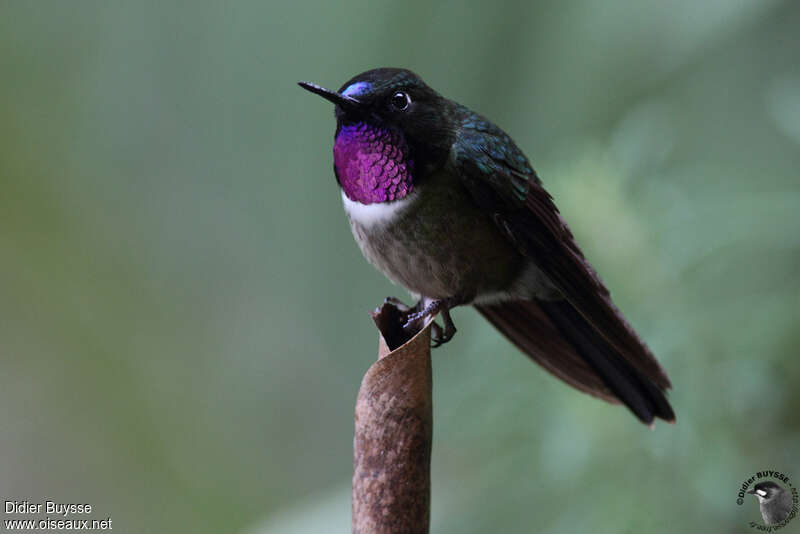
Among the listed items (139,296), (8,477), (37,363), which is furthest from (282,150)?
(8,477)

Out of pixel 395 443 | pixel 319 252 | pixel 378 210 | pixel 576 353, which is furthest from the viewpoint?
pixel 319 252

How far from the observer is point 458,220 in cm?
206

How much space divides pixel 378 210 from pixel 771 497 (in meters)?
1.03

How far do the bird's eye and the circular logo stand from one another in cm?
112

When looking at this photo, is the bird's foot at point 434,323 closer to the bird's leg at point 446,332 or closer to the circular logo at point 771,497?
the bird's leg at point 446,332

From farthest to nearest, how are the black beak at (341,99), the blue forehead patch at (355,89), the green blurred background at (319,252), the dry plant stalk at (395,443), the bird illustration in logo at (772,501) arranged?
the green blurred background at (319,252), the bird illustration in logo at (772,501), the blue forehead patch at (355,89), the black beak at (341,99), the dry plant stalk at (395,443)

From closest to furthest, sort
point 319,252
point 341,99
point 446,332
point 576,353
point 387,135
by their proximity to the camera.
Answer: point 341,99
point 387,135
point 446,332
point 576,353
point 319,252

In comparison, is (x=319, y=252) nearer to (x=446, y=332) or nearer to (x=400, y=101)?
(x=446, y=332)

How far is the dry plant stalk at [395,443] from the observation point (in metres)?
1.36

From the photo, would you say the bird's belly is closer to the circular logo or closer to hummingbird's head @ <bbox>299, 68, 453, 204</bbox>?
hummingbird's head @ <bbox>299, 68, 453, 204</bbox>

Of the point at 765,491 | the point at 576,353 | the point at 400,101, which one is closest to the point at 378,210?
the point at 400,101

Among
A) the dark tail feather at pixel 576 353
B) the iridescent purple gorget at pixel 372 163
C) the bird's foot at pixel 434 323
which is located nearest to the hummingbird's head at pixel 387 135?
the iridescent purple gorget at pixel 372 163

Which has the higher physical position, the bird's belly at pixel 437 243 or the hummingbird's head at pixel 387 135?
the hummingbird's head at pixel 387 135

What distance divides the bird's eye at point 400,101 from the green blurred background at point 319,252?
0.76 m
